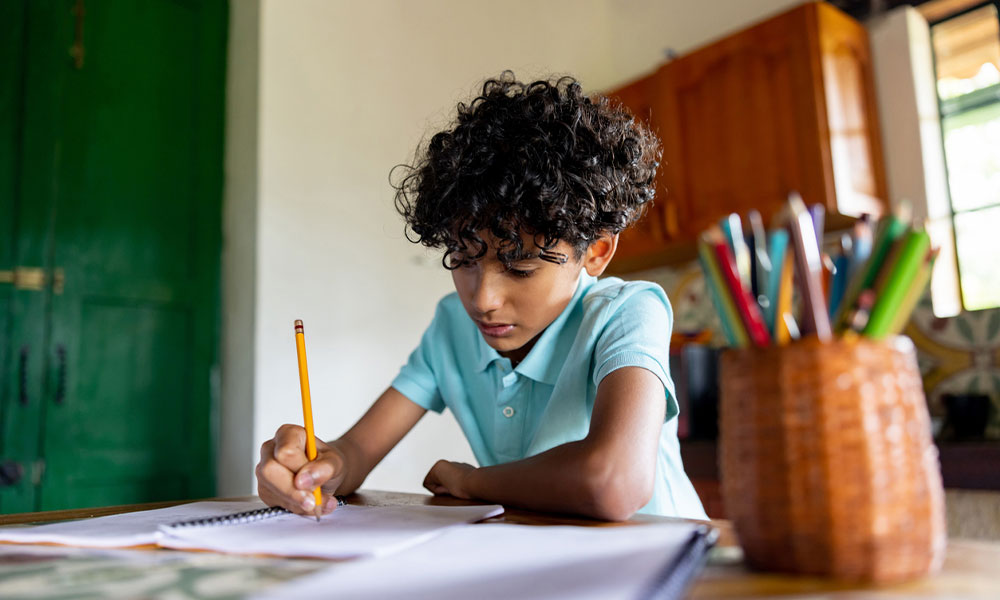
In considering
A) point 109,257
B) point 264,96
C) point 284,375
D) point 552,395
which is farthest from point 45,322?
point 552,395

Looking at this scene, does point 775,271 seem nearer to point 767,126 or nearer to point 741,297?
point 741,297

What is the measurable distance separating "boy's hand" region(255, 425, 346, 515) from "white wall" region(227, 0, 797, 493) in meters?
1.63

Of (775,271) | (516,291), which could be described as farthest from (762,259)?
(516,291)

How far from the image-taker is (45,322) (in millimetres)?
2221

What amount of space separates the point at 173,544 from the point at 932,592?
0.52 metres

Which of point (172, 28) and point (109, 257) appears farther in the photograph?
point (172, 28)

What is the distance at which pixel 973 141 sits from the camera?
2359 millimetres

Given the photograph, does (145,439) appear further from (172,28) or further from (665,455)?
(665,455)

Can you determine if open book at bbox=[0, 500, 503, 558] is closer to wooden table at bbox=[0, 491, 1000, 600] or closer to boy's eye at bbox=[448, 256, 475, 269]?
wooden table at bbox=[0, 491, 1000, 600]

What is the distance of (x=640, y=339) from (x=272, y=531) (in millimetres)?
481

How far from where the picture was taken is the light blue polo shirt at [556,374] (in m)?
0.94

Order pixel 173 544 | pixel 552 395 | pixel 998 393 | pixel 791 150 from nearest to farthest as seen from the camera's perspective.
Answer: pixel 173 544 < pixel 552 395 < pixel 998 393 < pixel 791 150

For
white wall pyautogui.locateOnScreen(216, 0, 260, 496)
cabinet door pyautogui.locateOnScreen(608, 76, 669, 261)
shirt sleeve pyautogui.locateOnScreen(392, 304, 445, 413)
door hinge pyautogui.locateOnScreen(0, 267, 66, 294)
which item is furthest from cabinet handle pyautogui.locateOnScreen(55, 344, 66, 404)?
cabinet door pyautogui.locateOnScreen(608, 76, 669, 261)

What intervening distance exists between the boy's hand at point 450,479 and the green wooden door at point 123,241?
1732 mm
